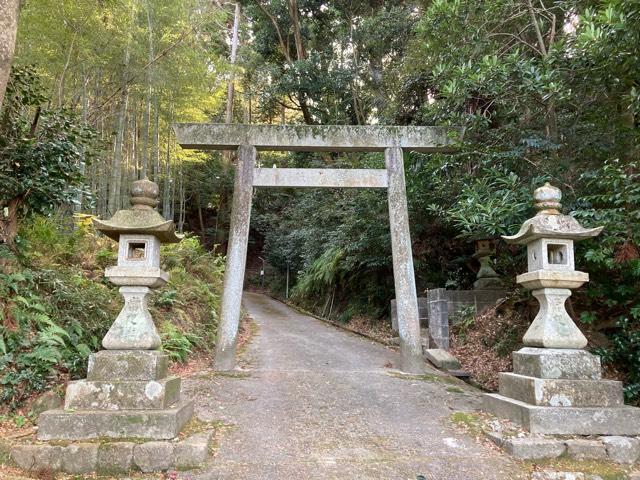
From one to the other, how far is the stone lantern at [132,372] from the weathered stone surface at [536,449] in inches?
107

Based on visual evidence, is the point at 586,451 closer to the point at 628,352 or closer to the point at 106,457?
the point at 628,352

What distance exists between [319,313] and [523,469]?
11.5m

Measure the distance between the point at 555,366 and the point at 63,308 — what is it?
17.7ft

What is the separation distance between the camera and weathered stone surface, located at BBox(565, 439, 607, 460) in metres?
3.29

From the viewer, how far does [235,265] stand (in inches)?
238

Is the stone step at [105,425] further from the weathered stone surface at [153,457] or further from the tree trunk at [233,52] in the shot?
the tree trunk at [233,52]

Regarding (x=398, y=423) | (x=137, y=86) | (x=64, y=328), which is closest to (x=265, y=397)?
(x=398, y=423)

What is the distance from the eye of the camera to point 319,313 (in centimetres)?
1452

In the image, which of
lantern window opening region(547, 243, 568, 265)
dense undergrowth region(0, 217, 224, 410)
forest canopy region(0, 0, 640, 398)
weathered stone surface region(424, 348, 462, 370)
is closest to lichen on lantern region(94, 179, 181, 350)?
dense undergrowth region(0, 217, 224, 410)

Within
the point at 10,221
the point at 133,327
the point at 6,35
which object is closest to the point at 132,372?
the point at 133,327

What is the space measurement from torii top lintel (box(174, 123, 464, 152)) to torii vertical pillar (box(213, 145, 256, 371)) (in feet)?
0.77

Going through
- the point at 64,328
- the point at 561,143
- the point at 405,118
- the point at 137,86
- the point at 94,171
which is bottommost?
the point at 64,328

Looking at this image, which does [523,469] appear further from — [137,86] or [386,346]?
[137,86]

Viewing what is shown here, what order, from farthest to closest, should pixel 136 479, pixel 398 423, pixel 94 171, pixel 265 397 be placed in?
pixel 94 171, pixel 265 397, pixel 398 423, pixel 136 479
